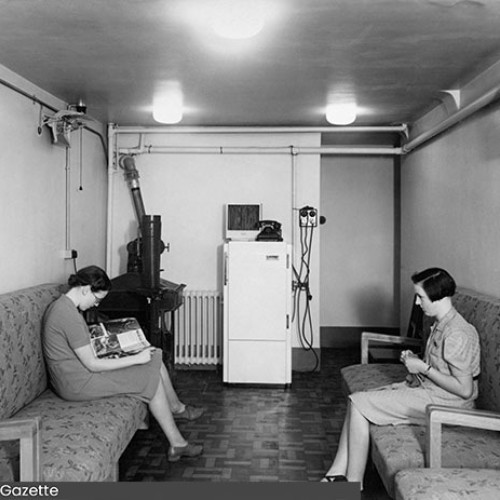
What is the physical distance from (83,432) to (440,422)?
58.5 inches

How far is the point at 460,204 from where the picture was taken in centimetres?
379

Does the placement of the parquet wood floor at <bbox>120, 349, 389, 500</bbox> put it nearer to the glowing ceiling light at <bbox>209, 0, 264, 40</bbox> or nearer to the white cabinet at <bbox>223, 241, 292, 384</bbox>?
the white cabinet at <bbox>223, 241, 292, 384</bbox>

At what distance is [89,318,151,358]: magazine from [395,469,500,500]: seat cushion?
177 cm

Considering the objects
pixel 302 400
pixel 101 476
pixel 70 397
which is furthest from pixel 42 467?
pixel 302 400

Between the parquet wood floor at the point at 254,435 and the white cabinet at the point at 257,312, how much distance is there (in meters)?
0.16

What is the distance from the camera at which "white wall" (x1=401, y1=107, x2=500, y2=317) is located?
129 inches

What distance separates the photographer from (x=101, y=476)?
225 centimetres

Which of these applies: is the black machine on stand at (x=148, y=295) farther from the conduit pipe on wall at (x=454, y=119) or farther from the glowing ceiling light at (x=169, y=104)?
the conduit pipe on wall at (x=454, y=119)

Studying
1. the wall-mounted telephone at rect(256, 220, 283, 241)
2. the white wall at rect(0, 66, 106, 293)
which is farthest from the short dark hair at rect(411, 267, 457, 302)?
the white wall at rect(0, 66, 106, 293)

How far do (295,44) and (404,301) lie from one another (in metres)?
3.16

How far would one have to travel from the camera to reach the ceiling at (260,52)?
95.2 inches

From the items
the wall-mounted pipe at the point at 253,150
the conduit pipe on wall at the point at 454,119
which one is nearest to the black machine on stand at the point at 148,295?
the wall-mounted pipe at the point at 253,150

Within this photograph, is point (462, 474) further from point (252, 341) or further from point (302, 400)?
point (252, 341)

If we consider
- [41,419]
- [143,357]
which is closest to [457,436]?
[143,357]
